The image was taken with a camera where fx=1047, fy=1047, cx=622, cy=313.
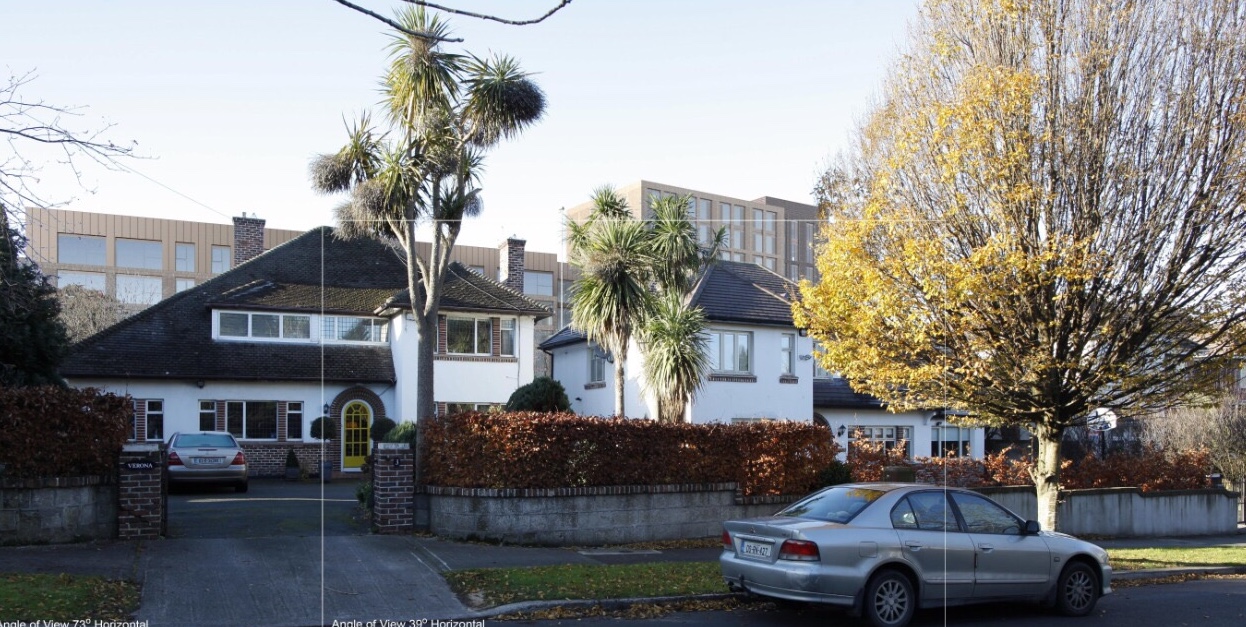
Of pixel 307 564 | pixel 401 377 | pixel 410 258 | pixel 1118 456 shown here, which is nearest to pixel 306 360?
pixel 401 377

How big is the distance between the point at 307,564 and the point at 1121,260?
1087cm

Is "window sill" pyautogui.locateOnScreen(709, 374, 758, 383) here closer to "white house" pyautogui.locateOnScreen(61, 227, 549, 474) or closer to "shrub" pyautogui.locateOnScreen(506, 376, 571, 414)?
"shrub" pyautogui.locateOnScreen(506, 376, 571, 414)

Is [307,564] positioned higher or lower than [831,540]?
lower

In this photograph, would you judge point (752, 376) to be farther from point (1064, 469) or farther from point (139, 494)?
point (139, 494)

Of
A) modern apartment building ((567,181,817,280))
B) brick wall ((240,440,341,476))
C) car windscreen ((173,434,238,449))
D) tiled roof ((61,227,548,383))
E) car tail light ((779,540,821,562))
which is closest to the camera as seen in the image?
car tail light ((779,540,821,562))

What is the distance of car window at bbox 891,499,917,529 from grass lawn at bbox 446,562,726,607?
2283 millimetres

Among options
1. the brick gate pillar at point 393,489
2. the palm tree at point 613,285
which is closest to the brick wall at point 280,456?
the palm tree at point 613,285

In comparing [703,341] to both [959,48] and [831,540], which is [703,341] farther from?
[831,540]

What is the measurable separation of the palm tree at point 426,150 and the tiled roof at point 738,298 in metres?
13.5

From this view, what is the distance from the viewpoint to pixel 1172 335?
1407 cm

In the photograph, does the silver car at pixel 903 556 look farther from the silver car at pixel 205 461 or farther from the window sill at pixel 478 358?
the window sill at pixel 478 358

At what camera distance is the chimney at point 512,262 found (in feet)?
129

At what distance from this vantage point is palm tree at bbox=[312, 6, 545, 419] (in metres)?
15.9

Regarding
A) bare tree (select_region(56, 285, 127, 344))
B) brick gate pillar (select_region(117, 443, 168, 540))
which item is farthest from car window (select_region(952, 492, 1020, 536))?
bare tree (select_region(56, 285, 127, 344))
